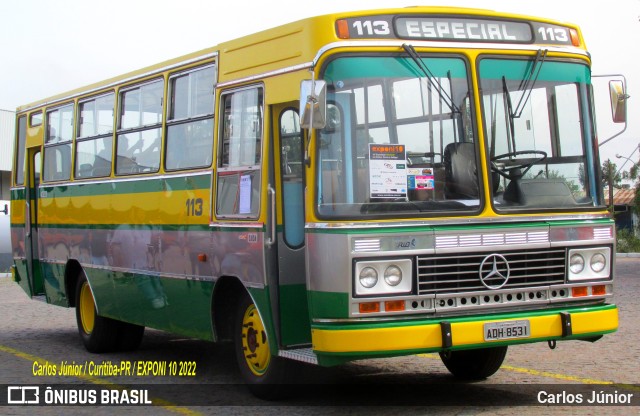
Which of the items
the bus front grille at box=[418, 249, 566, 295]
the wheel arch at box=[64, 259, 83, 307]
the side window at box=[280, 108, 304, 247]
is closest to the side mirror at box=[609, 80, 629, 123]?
the bus front grille at box=[418, 249, 566, 295]

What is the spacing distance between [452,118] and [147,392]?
406 centimetres

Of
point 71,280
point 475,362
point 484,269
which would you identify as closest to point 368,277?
point 484,269

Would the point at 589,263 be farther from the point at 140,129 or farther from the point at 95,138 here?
the point at 95,138

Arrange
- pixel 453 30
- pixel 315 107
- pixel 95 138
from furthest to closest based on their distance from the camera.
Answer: pixel 95 138, pixel 453 30, pixel 315 107

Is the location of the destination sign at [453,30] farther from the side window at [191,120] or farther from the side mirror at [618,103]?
the side window at [191,120]

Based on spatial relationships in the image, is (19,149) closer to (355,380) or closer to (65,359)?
(65,359)

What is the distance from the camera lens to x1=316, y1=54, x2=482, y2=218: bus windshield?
7.76 meters

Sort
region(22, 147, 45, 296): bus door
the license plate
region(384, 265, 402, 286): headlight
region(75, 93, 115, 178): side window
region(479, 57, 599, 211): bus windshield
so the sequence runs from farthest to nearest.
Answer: region(22, 147, 45, 296): bus door → region(75, 93, 115, 178): side window → region(479, 57, 599, 211): bus windshield → the license plate → region(384, 265, 402, 286): headlight

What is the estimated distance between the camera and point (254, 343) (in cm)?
912

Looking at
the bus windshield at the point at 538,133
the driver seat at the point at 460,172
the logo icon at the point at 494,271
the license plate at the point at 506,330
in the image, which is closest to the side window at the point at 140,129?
the driver seat at the point at 460,172

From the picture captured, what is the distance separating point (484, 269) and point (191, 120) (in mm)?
3669

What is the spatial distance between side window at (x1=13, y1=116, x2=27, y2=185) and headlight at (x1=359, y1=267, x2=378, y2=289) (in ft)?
28.1

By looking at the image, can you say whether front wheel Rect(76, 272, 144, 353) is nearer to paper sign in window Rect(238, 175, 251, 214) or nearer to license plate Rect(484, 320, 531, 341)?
paper sign in window Rect(238, 175, 251, 214)

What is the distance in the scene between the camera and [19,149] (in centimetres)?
1503
